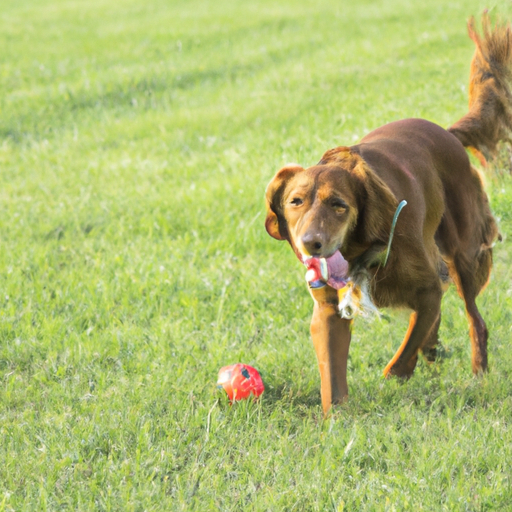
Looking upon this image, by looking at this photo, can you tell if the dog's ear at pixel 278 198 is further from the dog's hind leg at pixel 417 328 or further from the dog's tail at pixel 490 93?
the dog's tail at pixel 490 93

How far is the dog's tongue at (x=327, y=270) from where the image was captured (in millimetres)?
3092

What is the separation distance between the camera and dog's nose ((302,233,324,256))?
9.34ft

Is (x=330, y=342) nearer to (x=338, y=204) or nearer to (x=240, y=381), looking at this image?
(x=240, y=381)

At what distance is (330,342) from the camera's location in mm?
3457

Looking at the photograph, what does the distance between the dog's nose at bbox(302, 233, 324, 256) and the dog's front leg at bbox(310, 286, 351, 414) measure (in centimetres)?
54

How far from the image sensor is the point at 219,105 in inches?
378

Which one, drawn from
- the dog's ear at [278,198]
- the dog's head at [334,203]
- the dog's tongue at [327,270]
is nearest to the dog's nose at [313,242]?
the dog's head at [334,203]

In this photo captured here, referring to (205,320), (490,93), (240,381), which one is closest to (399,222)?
(240,381)

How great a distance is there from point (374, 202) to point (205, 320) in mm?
1919

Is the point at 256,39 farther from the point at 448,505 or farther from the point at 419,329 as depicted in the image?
the point at 448,505

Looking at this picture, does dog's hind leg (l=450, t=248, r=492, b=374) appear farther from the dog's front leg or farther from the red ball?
the red ball

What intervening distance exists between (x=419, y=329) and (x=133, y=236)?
3.10 metres

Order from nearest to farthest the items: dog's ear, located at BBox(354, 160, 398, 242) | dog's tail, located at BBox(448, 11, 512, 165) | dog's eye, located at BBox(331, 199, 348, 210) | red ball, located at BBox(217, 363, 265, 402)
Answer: dog's eye, located at BBox(331, 199, 348, 210) → dog's ear, located at BBox(354, 160, 398, 242) → red ball, located at BBox(217, 363, 265, 402) → dog's tail, located at BBox(448, 11, 512, 165)


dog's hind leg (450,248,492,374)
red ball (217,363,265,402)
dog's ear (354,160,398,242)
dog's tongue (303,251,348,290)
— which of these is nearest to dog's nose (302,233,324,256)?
dog's tongue (303,251,348,290)
